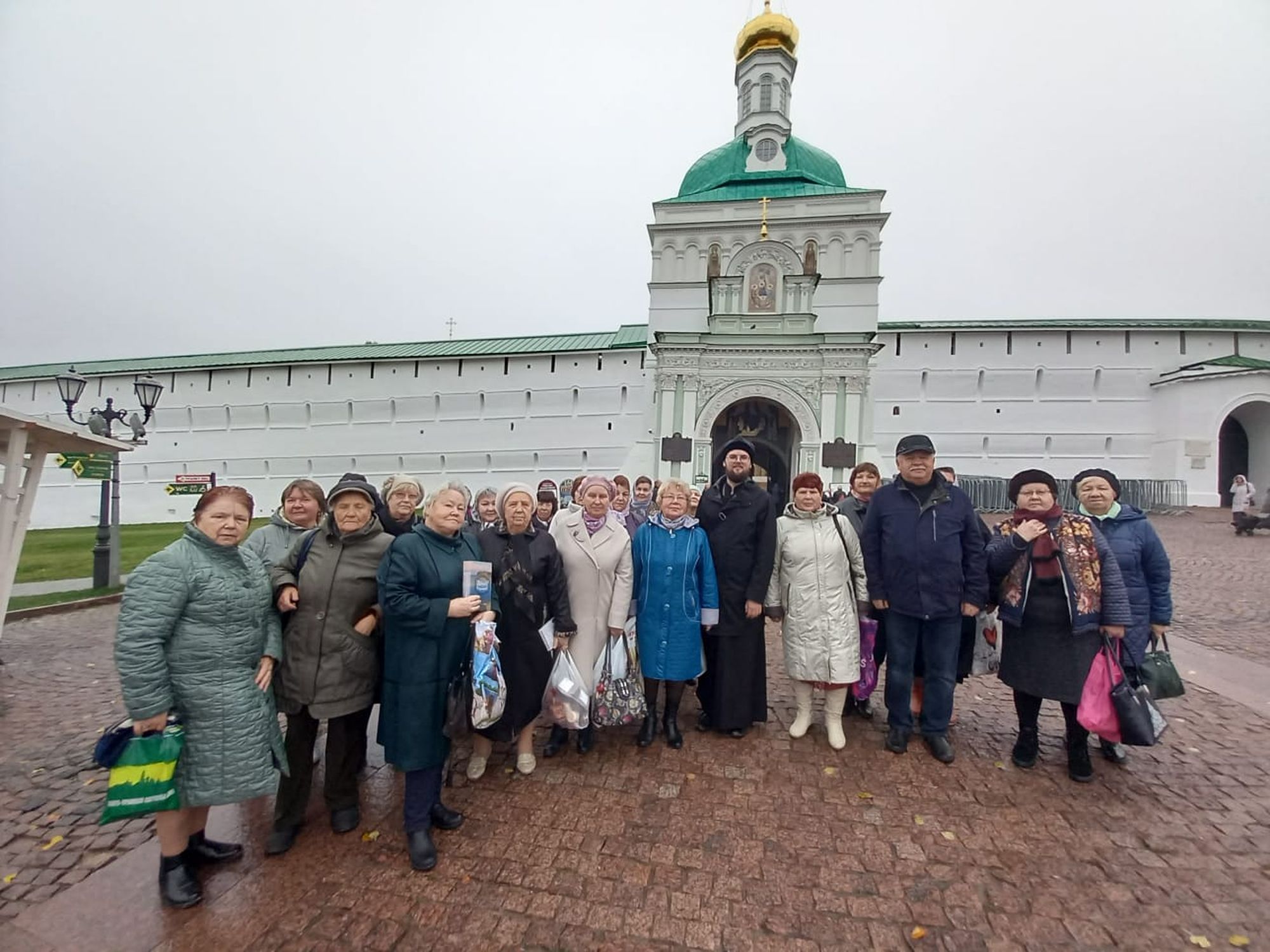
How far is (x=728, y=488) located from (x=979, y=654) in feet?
6.87

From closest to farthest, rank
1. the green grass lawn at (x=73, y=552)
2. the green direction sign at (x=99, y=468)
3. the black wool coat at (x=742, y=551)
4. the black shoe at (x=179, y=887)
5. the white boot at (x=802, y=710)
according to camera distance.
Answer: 1. the black shoe at (x=179, y=887)
2. the black wool coat at (x=742, y=551)
3. the white boot at (x=802, y=710)
4. the green direction sign at (x=99, y=468)
5. the green grass lawn at (x=73, y=552)

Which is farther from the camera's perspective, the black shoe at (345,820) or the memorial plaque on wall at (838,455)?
the memorial plaque on wall at (838,455)

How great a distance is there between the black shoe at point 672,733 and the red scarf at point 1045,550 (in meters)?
2.50

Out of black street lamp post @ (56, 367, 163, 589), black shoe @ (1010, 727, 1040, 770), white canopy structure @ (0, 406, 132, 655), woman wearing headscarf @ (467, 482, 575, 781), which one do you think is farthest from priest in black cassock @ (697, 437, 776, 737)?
black street lamp post @ (56, 367, 163, 589)

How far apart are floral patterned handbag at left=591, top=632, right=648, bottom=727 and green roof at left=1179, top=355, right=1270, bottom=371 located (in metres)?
30.4

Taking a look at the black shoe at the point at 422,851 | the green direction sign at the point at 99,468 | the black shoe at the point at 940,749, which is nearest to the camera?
the black shoe at the point at 422,851

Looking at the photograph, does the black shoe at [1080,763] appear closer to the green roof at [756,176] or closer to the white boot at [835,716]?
the white boot at [835,716]

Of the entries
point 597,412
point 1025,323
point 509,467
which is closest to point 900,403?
point 1025,323

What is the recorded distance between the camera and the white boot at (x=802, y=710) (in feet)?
12.0

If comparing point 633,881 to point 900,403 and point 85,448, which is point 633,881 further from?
point 900,403

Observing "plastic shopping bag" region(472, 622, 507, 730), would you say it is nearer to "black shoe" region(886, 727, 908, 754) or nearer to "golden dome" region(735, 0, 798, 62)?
"black shoe" region(886, 727, 908, 754)

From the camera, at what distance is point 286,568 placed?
99.0 inches

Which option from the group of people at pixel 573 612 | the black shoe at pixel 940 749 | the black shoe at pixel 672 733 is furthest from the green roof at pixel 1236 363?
the black shoe at pixel 672 733

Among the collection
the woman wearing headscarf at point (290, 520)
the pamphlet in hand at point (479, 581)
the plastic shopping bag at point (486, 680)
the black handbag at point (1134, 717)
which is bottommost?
the black handbag at point (1134, 717)
